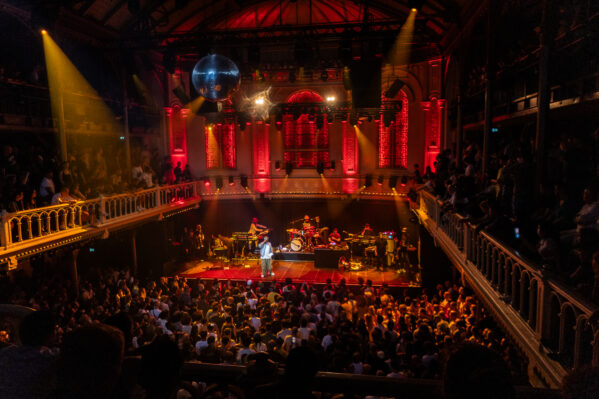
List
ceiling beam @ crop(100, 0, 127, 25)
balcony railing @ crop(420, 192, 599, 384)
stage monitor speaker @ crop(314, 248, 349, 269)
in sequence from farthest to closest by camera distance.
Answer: stage monitor speaker @ crop(314, 248, 349, 269)
ceiling beam @ crop(100, 0, 127, 25)
balcony railing @ crop(420, 192, 599, 384)

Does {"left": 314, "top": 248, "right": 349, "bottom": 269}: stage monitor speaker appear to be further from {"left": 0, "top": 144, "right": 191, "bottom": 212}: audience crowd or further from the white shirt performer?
{"left": 0, "top": 144, "right": 191, "bottom": 212}: audience crowd

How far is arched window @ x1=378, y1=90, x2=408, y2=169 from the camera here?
59.7 feet

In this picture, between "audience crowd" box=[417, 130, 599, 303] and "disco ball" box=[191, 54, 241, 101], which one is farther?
"disco ball" box=[191, 54, 241, 101]

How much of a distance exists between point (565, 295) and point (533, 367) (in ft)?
4.18

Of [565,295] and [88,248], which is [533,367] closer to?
[565,295]

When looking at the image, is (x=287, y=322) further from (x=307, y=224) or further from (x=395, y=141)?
(x=395, y=141)

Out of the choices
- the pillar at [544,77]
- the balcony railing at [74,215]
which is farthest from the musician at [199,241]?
the pillar at [544,77]

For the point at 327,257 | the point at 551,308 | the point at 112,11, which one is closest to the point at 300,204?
the point at 327,257

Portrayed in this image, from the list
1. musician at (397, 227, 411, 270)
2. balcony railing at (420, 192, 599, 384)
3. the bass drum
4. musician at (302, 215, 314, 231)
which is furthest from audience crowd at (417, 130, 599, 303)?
musician at (302, 215, 314, 231)

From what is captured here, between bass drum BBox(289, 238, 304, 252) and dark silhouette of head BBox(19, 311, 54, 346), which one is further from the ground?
dark silhouette of head BBox(19, 311, 54, 346)

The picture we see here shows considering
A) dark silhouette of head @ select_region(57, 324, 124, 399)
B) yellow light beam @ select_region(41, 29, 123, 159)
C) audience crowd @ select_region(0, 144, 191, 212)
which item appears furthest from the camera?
yellow light beam @ select_region(41, 29, 123, 159)

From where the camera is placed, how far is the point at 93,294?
11680 millimetres

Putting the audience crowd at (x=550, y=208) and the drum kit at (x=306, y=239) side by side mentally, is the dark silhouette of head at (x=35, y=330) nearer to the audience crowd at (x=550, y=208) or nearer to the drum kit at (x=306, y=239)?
the audience crowd at (x=550, y=208)

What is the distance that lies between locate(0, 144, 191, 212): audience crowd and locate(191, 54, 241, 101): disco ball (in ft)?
20.6
